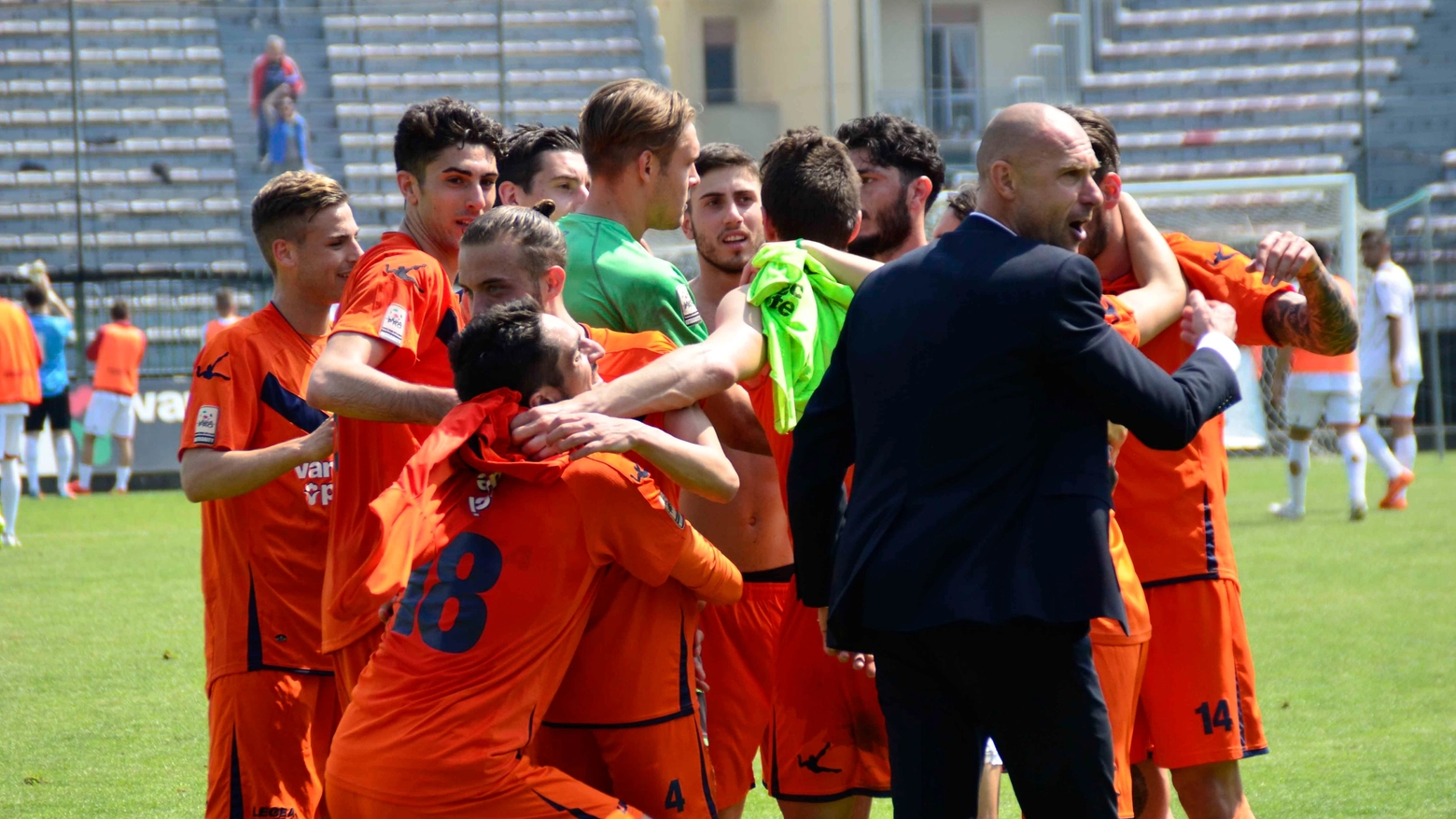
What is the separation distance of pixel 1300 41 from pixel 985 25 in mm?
6868

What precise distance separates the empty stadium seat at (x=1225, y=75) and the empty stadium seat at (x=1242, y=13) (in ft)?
3.87

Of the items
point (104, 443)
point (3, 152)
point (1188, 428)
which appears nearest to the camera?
point (1188, 428)

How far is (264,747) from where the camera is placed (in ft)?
12.8

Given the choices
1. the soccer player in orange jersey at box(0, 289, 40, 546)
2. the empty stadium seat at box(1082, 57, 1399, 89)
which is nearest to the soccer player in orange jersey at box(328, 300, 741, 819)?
the soccer player in orange jersey at box(0, 289, 40, 546)

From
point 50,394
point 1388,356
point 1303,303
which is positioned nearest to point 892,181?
point 1303,303

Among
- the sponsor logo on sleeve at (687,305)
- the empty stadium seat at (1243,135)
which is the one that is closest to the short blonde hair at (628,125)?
the sponsor logo on sleeve at (687,305)

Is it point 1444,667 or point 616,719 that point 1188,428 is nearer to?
point 616,719

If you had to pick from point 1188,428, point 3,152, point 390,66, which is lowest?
point 1188,428

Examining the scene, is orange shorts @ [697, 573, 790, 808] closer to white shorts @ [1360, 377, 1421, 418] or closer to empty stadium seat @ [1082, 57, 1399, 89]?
white shorts @ [1360, 377, 1421, 418]

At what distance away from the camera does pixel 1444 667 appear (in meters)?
7.17

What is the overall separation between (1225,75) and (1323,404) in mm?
14603

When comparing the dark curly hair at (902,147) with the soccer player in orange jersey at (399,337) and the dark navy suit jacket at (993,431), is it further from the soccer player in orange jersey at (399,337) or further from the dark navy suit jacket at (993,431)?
the dark navy suit jacket at (993,431)

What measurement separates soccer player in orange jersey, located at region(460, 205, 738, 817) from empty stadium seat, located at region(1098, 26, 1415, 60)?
1012 inches

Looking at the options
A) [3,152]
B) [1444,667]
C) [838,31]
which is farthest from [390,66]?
[1444,667]
